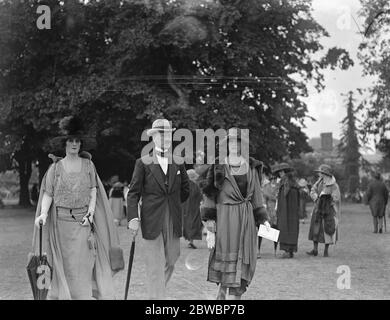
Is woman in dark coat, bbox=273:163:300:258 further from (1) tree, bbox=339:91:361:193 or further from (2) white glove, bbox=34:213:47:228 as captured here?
(1) tree, bbox=339:91:361:193

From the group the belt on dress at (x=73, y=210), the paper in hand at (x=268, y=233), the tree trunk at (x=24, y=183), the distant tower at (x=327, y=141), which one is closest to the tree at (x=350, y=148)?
the distant tower at (x=327, y=141)

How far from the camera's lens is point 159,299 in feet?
22.4

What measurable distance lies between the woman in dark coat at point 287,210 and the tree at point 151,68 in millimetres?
13788

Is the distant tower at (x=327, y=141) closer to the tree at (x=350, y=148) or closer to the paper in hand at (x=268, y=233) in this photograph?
the tree at (x=350, y=148)

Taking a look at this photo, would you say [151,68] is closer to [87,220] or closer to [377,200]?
[377,200]

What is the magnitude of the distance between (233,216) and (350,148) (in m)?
A: 88.8

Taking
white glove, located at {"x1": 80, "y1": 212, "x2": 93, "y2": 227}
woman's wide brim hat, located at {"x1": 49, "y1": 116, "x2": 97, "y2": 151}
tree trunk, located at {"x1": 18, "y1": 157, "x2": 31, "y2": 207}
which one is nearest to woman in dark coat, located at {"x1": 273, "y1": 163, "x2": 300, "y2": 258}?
woman's wide brim hat, located at {"x1": 49, "y1": 116, "x2": 97, "y2": 151}

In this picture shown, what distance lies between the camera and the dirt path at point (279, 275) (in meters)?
8.50

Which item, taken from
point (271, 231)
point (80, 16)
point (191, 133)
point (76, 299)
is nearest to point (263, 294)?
point (271, 231)

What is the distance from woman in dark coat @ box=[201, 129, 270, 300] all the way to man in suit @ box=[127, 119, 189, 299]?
35 centimetres

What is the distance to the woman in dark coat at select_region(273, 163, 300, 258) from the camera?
13.4 metres

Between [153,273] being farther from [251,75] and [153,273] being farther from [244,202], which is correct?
[251,75]
